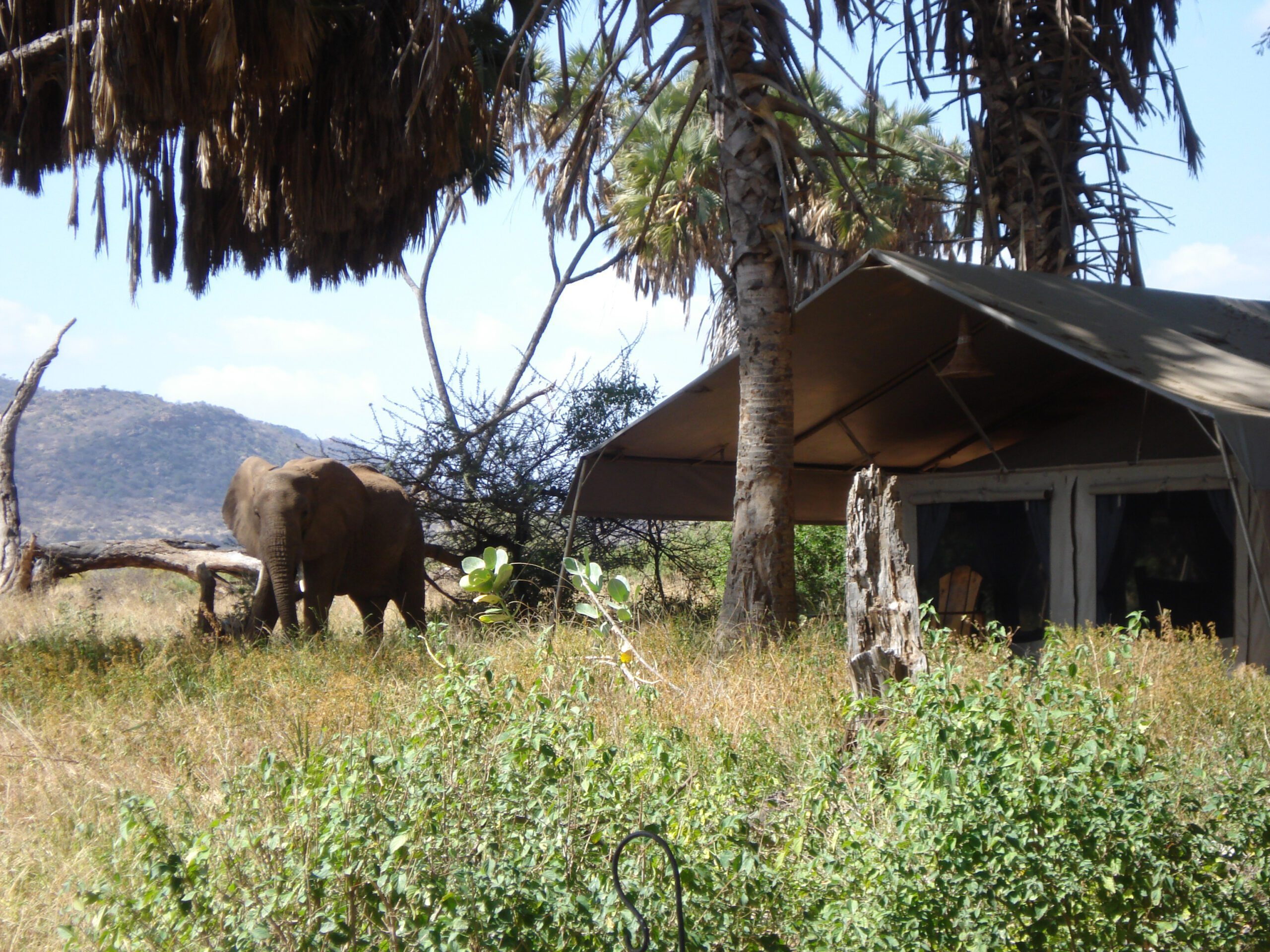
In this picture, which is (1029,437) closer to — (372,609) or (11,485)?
(372,609)

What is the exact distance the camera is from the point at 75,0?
26.2ft

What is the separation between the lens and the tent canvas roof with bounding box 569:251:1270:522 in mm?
7309

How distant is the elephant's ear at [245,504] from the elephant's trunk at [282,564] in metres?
0.49

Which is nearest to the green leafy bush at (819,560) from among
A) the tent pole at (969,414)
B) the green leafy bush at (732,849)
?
the tent pole at (969,414)

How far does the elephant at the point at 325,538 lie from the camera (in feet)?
32.7

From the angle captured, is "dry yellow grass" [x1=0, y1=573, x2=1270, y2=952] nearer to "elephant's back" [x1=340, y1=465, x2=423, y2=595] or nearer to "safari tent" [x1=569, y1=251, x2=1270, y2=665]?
"safari tent" [x1=569, y1=251, x2=1270, y2=665]

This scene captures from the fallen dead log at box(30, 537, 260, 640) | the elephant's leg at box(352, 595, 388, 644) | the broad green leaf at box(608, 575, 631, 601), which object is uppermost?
the broad green leaf at box(608, 575, 631, 601)

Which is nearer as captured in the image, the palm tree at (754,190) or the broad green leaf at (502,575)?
the broad green leaf at (502,575)

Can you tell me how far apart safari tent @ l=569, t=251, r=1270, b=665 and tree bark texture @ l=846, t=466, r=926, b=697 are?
2953 mm

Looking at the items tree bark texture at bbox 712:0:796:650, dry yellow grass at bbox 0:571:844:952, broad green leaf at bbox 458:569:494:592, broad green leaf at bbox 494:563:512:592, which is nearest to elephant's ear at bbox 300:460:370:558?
dry yellow grass at bbox 0:571:844:952

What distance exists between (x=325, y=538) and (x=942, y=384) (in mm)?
6565

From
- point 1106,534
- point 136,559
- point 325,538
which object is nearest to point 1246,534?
point 1106,534

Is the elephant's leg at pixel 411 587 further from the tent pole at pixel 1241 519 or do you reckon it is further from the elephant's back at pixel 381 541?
the tent pole at pixel 1241 519

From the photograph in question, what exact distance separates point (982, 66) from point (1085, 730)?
10.2m
